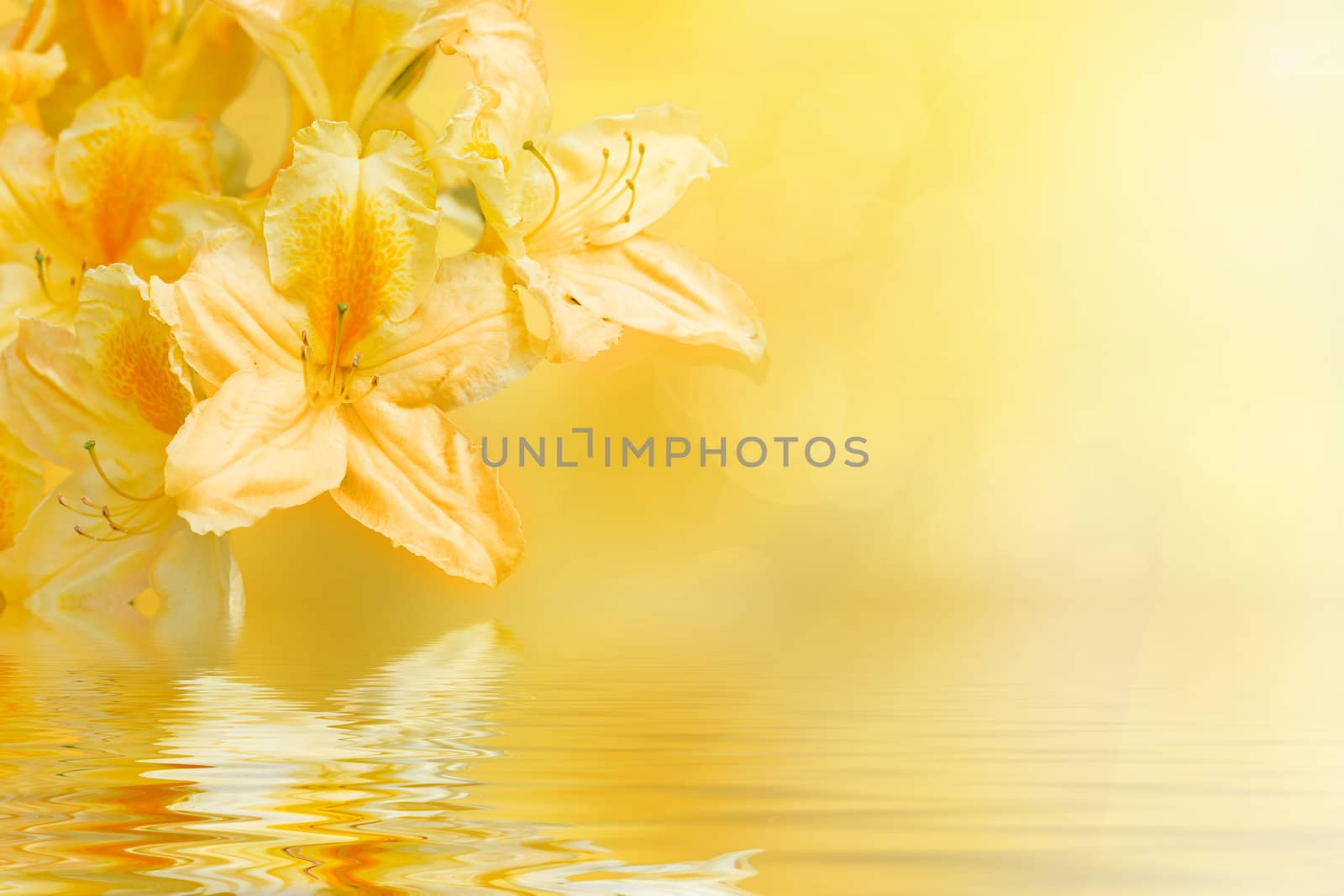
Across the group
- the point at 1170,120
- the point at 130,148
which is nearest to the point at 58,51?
the point at 130,148

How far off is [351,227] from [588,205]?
4.5 inches

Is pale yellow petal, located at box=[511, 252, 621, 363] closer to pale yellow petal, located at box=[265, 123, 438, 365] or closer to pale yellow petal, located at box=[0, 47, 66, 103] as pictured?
pale yellow petal, located at box=[265, 123, 438, 365]

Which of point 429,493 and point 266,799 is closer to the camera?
point 266,799

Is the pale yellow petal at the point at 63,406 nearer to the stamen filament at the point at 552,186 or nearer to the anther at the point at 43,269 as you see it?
the anther at the point at 43,269

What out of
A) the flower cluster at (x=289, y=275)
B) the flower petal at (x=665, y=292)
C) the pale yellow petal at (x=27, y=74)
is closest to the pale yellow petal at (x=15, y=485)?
the flower cluster at (x=289, y=275)

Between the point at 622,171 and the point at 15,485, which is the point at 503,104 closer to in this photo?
the point at 622,171

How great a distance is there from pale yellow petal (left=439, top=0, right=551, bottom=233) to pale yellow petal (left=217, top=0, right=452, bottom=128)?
0.02m

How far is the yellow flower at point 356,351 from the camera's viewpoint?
50cm

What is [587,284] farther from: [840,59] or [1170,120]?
[1170,120]

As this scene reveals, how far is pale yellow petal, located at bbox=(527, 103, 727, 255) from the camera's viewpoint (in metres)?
0.58

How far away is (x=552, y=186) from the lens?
0.57 metres

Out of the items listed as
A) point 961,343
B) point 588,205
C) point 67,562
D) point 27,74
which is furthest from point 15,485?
point 961,343

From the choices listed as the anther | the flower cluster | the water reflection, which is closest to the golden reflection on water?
the water reflection

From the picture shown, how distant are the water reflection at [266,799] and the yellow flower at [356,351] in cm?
15
